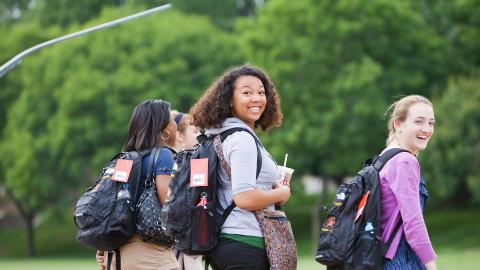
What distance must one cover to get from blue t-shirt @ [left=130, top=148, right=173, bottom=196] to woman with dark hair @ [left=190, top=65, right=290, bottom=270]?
77 cm

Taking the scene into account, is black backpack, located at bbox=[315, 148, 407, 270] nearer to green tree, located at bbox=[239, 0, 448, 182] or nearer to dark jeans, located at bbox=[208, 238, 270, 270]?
dark jeans, located at bbox=[208, 238, 270, 270]

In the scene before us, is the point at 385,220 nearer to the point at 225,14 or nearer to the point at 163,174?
the point at 163,174

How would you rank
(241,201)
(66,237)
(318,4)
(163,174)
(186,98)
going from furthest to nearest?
(66,237) < (186,98) < (318,4) < (163,174) < (241,201)

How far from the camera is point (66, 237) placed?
53.1 m

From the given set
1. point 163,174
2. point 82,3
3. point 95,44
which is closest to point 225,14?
point 82,3

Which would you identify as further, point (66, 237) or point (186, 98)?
point (66, 237)

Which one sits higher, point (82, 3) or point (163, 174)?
point (82, 3)

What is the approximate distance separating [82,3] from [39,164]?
529 inches

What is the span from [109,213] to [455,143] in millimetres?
30186

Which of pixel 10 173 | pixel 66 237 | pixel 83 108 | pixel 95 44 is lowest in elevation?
pixel 66 237

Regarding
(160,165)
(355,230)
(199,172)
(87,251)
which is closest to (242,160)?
(199,172)

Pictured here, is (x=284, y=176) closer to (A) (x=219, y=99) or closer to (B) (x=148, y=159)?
(A) (x=219, y=99)

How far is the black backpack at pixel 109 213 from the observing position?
6.18 metres

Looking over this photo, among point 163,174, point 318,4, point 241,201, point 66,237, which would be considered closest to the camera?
point 241,201
